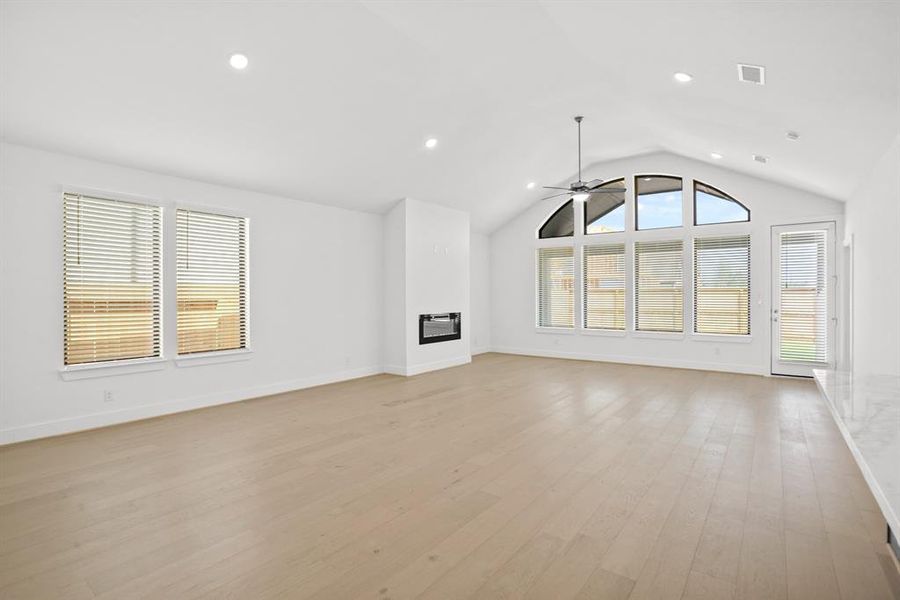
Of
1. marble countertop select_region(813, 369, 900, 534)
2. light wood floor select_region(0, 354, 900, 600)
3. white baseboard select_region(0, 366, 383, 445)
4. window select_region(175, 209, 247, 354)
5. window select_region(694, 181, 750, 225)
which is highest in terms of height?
window select_region(694, 181, 750, 225)

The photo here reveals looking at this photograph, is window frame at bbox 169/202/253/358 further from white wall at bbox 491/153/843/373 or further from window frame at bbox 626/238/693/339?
window frame at bbox 626/238/693/339

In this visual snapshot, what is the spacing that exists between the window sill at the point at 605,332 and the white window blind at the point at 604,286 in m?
0.07

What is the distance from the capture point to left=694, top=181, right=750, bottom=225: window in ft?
24.7

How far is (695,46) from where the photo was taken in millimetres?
3352

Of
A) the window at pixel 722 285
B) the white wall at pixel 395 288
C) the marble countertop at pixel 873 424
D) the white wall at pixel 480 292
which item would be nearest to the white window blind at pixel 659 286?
the window at pixel 722 285

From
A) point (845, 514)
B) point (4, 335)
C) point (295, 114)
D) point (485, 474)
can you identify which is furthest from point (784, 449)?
point (4, 335)

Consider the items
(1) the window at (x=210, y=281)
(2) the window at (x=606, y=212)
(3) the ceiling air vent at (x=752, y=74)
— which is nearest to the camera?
(3) the ceiling air vent at (x=752, y=74)

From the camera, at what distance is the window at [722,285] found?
745cm

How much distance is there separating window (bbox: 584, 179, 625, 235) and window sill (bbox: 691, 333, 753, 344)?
239 cm

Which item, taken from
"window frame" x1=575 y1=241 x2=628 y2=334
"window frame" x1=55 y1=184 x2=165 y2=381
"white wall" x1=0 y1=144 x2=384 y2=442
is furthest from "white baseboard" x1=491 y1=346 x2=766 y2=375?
"window frame" x1=55 y1=184 x2=165 y2=381

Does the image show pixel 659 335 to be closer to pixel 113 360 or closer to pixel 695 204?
pixel 695 204

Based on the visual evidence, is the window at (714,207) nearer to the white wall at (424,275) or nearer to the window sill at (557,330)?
the window sill at (557,330)

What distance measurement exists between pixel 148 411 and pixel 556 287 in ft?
24.1

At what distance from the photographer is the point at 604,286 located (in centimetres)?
891
